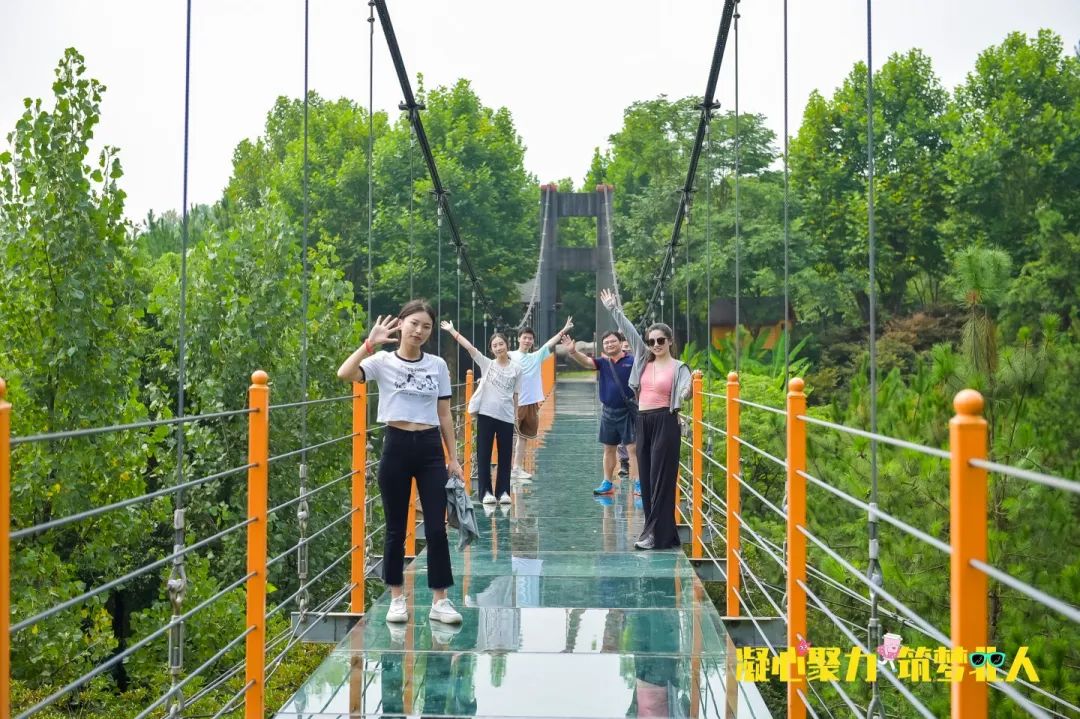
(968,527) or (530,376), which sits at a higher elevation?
(530,376)

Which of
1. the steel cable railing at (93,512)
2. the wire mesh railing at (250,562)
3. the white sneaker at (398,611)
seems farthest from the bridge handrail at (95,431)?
the white sneaker at (398,611)

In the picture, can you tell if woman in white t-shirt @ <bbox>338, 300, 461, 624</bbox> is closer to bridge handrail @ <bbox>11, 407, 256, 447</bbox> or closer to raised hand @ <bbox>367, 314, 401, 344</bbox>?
raised hand @ <bbox>367, 314, 401, 344</bbox>

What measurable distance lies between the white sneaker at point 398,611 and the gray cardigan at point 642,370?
1846mm

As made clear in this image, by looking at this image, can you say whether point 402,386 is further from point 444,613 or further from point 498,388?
point 498,388

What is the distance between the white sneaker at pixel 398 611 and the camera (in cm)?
398

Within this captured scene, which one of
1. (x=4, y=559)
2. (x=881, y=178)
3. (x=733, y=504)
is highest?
(x=881, y=178)

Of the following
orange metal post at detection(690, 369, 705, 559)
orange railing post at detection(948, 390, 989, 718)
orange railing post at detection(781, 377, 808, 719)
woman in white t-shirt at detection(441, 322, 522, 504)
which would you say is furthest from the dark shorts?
orange railing post at detection(948, 390, 989, 718)

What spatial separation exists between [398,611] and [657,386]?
1.89m

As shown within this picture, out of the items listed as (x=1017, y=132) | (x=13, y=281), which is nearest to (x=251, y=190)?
(x=1017, y=132)

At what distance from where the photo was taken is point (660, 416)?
5379 mm

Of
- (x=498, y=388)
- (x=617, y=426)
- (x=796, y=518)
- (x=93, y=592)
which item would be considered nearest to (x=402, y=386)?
(x=796, y=518)

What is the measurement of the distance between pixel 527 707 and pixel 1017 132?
76.2ft

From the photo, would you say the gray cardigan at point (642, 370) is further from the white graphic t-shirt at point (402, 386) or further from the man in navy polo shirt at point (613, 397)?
the white graphic t-shirt at point (402, 386)

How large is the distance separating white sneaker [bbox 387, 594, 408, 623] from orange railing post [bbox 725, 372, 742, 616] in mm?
1237
